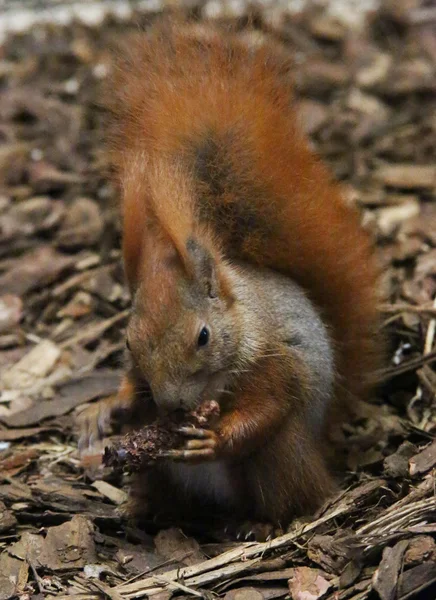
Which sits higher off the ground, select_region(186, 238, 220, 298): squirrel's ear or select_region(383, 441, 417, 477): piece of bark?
select_region(186, 238, 220, 298): squirrel's ear

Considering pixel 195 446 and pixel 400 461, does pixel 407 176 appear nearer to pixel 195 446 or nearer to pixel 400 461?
pixel 400 461

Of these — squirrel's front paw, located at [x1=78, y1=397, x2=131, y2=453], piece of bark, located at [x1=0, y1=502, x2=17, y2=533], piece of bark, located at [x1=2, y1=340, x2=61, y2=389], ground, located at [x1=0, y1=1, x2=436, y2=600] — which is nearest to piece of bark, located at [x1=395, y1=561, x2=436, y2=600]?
ground, located at [x1=0, y1=1, x2=436, y2=600]

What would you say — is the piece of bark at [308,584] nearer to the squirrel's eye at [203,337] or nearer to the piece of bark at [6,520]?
the squirrel's eye at [203,337]

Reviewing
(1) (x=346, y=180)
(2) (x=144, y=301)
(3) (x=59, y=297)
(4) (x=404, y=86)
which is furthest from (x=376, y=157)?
(2) (x=144, y=301)

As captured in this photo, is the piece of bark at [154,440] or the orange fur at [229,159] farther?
the orange fur at [229,159]

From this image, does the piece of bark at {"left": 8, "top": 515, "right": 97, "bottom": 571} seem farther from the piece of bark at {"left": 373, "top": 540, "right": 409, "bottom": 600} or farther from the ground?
the piece of bark at {"left": 373, "top": 540, "right": 409, "bottom": 600}

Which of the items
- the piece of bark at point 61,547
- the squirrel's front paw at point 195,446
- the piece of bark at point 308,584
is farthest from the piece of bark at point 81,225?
the piece of bark at point 308,584
